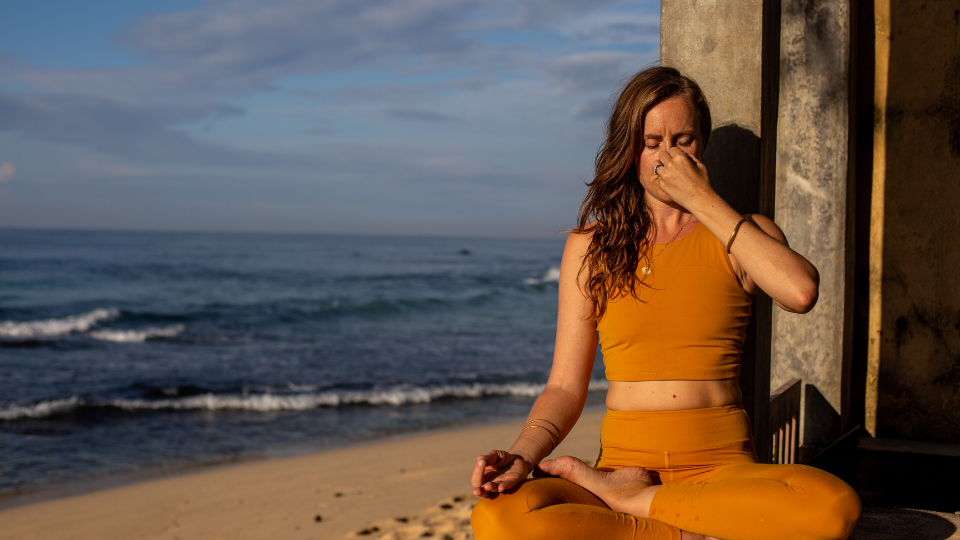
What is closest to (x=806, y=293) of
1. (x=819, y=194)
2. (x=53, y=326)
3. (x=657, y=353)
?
(x=657, y=353)

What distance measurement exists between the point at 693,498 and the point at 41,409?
9.04 m

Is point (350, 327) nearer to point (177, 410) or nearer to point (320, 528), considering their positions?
point (177, 410)

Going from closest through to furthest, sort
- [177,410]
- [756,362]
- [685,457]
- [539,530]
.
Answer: [539,530], [685,457], [756,362], [177,410]

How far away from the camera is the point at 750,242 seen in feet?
5.62

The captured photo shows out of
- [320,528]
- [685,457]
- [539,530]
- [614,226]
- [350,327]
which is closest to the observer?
[539,530]

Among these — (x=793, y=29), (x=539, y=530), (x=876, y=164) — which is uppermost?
(x=793, y=29)

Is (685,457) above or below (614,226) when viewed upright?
below

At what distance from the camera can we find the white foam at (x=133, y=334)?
568 inches

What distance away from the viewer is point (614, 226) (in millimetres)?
1954

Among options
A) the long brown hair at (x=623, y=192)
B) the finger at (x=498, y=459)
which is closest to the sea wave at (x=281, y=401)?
the long brown hair at (x=623, y=192)

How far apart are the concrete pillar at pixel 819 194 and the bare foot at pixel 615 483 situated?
69.3 inches

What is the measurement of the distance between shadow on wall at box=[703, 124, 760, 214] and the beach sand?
2.79 m

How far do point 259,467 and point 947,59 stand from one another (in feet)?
19.5

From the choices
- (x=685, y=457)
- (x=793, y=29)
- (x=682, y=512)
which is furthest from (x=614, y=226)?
(x=793, y=29)
